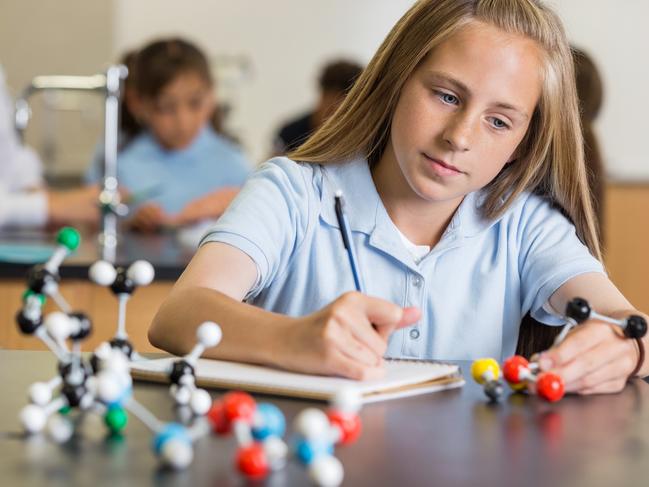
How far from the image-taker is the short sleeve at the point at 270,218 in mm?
1402

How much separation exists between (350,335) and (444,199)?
49 cm

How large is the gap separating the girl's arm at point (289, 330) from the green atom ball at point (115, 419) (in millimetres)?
243

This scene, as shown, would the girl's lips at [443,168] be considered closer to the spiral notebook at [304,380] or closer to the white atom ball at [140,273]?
the spiral notebook at [304,380]

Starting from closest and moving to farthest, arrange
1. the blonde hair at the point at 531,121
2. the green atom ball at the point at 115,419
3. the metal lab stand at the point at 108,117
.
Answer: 1. the green atom ball at the point at 115,419
2. the blonde hair at the point at 531,121
3. the metal lab stand at the point at 108,117

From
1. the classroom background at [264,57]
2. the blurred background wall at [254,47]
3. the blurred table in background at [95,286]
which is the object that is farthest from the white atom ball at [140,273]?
the blurred background wall at [254,47]

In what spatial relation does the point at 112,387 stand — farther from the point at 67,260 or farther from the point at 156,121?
the point at 156,121

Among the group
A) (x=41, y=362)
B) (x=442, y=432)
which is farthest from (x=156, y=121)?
(x=442, y=432)

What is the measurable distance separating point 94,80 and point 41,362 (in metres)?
1.76

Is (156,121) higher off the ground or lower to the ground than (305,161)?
higher

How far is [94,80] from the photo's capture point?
9.35 ft

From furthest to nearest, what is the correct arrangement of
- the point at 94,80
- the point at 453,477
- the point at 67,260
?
the point at 94,80 → the point at 67,260 → the point at 453,477

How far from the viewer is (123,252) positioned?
2.64 meters

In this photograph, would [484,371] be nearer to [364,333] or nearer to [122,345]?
[364,333]

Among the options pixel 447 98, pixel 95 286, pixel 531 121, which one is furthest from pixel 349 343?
pixel 95 286
